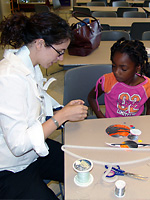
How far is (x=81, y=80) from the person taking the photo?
1.70 metres

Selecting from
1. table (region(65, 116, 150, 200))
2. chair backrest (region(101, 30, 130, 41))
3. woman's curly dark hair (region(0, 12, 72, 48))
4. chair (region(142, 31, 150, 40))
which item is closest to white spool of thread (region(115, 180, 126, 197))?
table (region(65, 116, 150, 200))

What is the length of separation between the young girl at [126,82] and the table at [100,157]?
0.27 meters

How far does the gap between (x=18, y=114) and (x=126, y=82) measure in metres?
0.85

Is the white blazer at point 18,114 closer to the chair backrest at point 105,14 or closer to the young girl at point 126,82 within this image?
the young girl at point 126,82

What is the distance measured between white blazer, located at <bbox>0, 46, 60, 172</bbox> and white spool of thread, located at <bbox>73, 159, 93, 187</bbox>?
0.68 ft

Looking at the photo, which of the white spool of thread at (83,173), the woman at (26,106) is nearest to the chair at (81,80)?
the woman at (26,106)

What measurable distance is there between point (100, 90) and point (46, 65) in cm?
54

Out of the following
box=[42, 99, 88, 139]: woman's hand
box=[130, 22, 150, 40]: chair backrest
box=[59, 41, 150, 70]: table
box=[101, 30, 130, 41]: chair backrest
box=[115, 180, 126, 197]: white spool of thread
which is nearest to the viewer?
box=[115, 180, 126, 197]: white spool of thread

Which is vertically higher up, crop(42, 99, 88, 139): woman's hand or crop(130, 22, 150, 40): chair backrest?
crop(130, 22, 150, 40): chair backrest

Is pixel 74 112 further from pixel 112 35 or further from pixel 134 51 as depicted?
pixel 112 35

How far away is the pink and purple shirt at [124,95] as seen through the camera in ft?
4.99

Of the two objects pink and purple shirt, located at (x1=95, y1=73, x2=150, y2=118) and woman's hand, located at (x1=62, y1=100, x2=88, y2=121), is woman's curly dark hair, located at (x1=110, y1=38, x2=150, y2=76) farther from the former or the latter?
woman's hand, located at (x1=62, y1=100, x2=88, y2=121)

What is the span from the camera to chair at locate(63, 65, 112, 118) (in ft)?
5.32

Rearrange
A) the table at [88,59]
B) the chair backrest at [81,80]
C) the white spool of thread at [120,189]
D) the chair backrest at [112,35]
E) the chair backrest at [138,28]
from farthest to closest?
the chair backrest at [138,28] → the chair backrest at [112,35] → the table at [88,59] → the chair backrest at [81,80] → the white spool of thread at [120,189]
